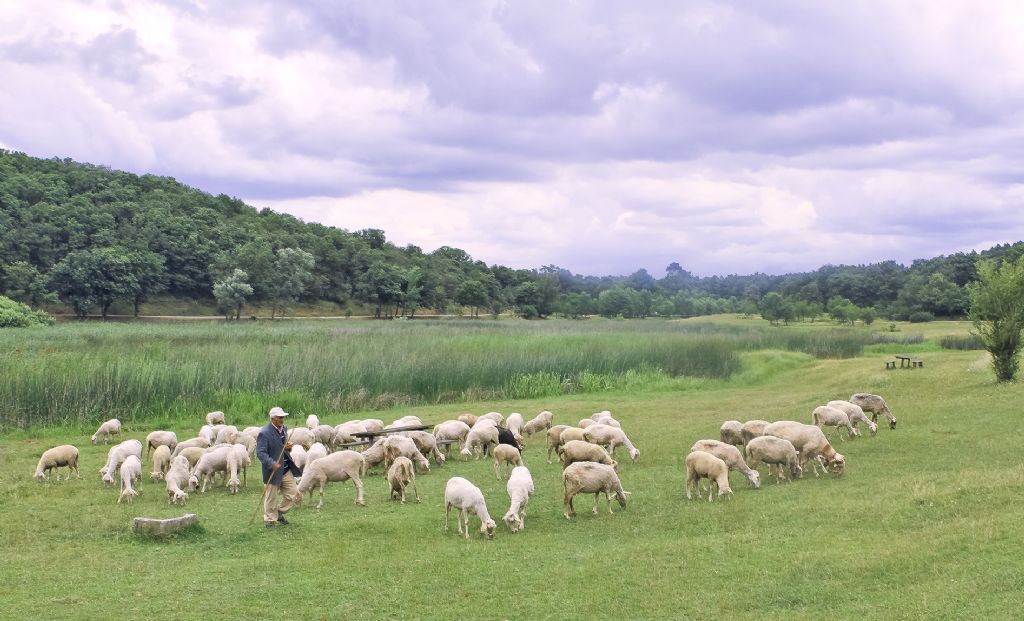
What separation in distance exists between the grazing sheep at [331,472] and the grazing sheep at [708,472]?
5192mm

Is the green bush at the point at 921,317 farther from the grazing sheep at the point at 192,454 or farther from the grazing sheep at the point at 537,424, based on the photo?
the grazing sheep at the point at 192,454

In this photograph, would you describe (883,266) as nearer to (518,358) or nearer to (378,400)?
(518,358)

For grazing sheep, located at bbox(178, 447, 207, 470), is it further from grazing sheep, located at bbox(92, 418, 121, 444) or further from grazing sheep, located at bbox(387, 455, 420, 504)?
grazing sheep, located at bbox(92, 418, 121, 444)

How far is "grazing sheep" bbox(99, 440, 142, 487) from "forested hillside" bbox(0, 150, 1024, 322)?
5036 centimetres

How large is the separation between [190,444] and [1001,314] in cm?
2056

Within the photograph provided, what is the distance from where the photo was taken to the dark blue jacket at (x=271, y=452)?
10805mm

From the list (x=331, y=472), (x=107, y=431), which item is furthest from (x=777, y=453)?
(x=107, y=431)

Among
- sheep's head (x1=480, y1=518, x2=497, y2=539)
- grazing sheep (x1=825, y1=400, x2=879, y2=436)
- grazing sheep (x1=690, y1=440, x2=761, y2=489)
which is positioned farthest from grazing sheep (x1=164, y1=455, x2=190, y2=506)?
grazing sheep (x1=825, y1=400, x2=879, y2=436)

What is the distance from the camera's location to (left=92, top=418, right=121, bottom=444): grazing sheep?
59.1 feet

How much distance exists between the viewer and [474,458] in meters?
16.2

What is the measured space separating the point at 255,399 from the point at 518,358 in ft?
34.5

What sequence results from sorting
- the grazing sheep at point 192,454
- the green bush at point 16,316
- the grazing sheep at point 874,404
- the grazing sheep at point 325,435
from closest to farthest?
the grazing sheep at point 192,454
the grazing sheep at point 325,435
the grazing sheep at point 874,404
the green bush at point 16,316

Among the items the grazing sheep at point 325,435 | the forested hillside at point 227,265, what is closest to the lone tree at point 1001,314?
the grazing sheep at point 325,435

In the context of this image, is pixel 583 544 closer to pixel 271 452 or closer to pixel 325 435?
pixel 271 452
